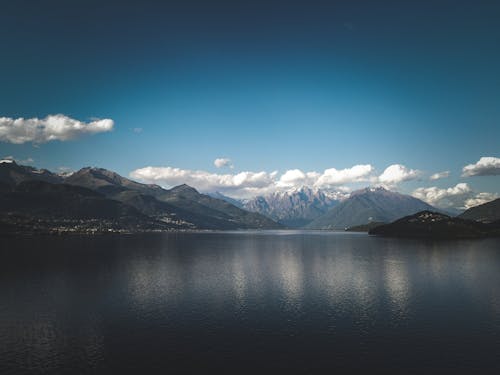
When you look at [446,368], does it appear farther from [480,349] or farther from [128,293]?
[128,293]

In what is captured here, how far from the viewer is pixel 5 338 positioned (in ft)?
201

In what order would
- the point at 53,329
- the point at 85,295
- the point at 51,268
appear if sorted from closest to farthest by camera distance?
the point at 53,329
the point at 85,295
the point at 51,268

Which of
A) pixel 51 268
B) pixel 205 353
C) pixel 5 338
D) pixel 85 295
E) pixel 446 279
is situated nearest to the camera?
pixel 205 353

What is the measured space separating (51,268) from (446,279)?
16312 cm

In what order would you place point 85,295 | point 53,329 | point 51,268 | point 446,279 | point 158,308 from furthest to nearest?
1. point 51,268
2. point 446,279
3. point 85,295
4. point 158,308
5. point 53,329

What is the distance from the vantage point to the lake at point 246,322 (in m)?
53.1

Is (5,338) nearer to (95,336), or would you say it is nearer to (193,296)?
(95,336)

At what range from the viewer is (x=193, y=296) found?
9531 centimetres

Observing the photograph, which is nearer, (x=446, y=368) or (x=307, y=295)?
(x=446, y=368)

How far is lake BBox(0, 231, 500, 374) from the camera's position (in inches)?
2089

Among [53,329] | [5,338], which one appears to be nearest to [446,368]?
[53,329]

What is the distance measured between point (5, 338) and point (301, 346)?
55382 mm

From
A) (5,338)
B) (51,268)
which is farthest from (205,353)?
(51,268)

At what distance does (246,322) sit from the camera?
238 ft
